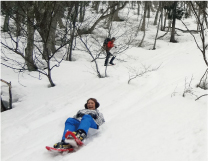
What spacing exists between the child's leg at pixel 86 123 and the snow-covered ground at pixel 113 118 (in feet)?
0.63

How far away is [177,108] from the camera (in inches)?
152

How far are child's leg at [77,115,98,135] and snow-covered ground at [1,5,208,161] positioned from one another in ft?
0.63

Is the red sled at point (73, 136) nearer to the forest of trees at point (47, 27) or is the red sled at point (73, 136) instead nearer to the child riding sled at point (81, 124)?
the child riding sled at point (81, 124)

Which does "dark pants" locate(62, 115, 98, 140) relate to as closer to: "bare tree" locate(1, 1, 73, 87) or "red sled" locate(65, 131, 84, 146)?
"red sled" locate(65, 131, 84, 146)

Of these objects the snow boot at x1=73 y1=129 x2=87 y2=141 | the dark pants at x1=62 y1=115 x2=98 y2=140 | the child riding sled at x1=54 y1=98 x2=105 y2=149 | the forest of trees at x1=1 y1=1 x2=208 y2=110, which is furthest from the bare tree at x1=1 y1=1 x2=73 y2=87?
the snow boot at x1=73 y1=129 x2=87 y2=141

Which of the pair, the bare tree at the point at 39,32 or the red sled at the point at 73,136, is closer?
the red sled at the point at 73,136

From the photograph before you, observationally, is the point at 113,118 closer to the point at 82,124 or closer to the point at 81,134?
the point at 82,124

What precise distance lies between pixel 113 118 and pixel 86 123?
40.1 inches

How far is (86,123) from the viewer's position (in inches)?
135

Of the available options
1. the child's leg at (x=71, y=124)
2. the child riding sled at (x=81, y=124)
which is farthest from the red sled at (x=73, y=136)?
the child's leg at (x=71, y=124)

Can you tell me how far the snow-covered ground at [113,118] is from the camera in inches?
105

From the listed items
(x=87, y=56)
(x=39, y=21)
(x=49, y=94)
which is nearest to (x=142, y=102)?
(x=49, y=94)

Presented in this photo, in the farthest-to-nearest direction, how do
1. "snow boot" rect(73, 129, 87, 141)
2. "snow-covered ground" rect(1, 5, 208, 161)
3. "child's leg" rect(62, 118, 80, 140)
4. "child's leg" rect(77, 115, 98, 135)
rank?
"child's leg" rect(62, 118, 80, 140)
"child's leg" rect(77, 115, 98, 135)
"snow boot" rect(73, 129, 87, 141)
"snow-covered ground" rect(1, 5, 208, 161)

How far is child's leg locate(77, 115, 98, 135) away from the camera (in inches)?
131
